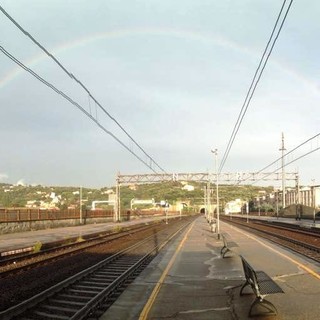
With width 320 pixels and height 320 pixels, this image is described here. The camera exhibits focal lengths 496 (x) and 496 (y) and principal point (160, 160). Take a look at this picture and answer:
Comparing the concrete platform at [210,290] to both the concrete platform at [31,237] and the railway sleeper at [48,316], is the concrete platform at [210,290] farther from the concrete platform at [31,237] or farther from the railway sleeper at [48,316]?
the concrete platform at [31,237]

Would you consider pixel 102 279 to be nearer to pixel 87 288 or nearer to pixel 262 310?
pixel 87 288

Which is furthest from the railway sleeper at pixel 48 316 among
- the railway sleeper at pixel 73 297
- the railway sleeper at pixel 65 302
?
the railway sleeper at pixel 73 297

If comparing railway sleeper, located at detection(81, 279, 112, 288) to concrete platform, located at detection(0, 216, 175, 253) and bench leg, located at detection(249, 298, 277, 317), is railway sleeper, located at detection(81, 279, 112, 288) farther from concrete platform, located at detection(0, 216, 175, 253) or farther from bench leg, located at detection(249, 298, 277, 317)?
concrete platform, located at detection(0, 216, 175, 253)

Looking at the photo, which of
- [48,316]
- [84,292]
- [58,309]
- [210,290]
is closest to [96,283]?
[84,292]

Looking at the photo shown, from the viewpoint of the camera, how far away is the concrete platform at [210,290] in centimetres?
942

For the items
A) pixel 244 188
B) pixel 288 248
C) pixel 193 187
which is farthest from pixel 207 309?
pixel 193 187

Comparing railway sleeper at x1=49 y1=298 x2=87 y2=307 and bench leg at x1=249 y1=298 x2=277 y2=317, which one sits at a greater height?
bench leg at x1=249 y1=298 x2=277 y2=317

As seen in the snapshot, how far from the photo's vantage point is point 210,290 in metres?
12.0

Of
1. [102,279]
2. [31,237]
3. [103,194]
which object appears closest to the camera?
[102,279]

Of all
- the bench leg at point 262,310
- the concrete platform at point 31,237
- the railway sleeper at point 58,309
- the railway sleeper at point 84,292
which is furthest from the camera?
the concrete platform at point 31,237

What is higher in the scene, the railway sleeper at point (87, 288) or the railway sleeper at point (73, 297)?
the railway sleeper at point (73, 297)

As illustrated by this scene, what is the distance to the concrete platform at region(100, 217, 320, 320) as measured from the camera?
9422mm

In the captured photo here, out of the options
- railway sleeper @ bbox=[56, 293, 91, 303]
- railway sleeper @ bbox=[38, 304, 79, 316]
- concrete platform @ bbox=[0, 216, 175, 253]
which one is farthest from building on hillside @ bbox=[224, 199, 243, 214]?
railway sleeper @ bbox=[38, 304, 79, 316]

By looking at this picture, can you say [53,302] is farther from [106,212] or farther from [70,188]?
[70,188]
